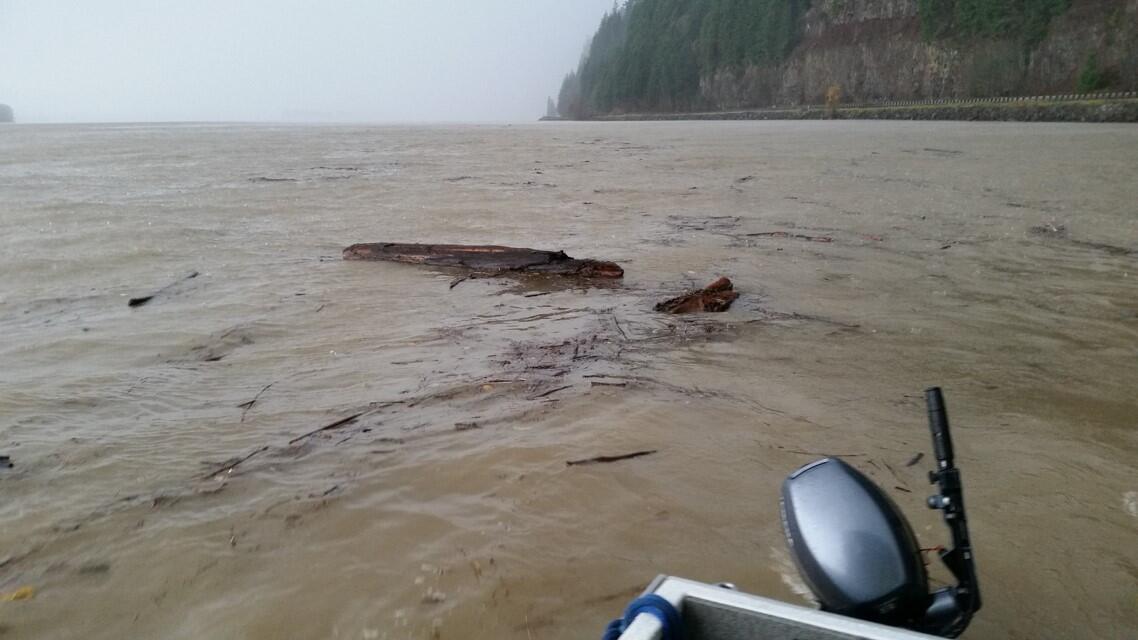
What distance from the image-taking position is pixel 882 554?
1.57m

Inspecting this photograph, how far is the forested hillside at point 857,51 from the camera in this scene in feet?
168

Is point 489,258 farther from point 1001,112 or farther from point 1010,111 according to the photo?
point 1001,112

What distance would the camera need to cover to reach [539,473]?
2.81 metres

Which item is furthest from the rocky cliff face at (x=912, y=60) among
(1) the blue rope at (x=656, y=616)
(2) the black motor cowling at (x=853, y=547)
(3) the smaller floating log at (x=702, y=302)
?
(1) the blue rope at (x=656, y=616)

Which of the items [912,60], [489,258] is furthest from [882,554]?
[912,60]

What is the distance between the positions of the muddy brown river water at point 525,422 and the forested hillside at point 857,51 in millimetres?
56002

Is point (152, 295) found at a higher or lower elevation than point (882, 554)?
lower

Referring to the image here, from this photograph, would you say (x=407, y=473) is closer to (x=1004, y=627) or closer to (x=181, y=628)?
(x=181, y=628)

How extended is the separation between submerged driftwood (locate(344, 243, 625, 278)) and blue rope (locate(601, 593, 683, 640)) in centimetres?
476

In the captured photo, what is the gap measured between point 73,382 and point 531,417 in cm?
273

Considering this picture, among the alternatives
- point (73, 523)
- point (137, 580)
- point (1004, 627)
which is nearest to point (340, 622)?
point (137, 580)

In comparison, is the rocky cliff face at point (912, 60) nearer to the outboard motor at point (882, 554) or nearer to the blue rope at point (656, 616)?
the outboard motor at point (882, 554)

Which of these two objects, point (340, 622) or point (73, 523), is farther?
point (73, 523)

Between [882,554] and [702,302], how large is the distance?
3573 millimetres
